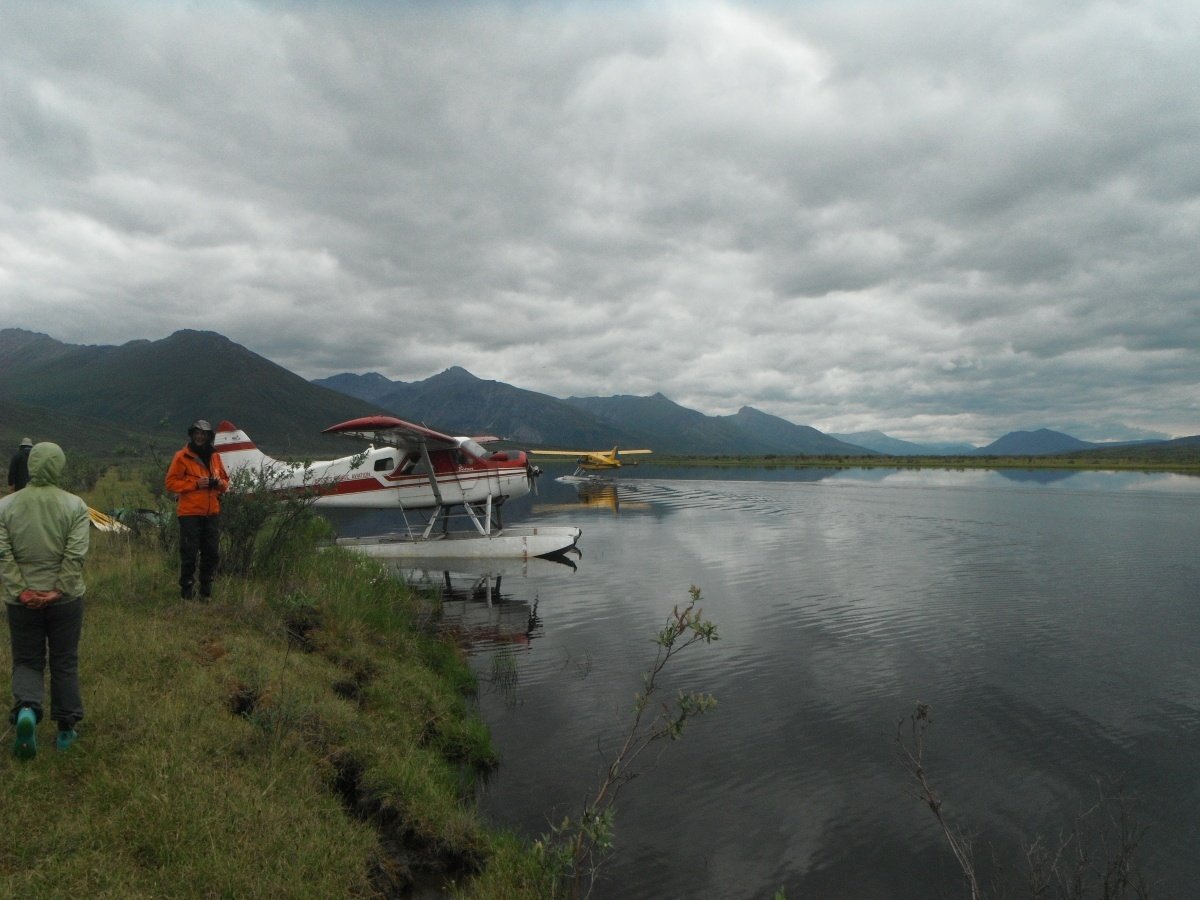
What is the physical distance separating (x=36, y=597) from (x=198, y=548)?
3710 millimetres

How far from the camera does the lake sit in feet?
18.4

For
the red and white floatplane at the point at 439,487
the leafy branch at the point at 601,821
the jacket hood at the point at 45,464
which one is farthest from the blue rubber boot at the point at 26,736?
the red and white floatplane at the point at 439,487

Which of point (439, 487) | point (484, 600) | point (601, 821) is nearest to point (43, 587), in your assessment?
point (601, 821)

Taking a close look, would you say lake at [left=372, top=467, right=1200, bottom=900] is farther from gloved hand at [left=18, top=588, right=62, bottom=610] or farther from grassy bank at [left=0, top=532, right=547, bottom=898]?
gloved hand at [left=18, top=588, right=62, bottom=610]

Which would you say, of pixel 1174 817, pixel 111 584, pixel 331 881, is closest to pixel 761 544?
pixel 1174 817

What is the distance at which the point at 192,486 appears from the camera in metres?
7.99

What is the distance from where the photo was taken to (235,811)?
4109mm

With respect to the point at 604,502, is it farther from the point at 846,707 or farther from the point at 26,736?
the point at 26,736

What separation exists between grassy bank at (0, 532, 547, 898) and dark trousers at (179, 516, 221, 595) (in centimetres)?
26

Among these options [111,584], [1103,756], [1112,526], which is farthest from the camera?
[1112,526]

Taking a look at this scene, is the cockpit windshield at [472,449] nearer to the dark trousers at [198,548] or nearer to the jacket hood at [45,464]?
the dark trousers at [198,548]

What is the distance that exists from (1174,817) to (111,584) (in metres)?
11.7

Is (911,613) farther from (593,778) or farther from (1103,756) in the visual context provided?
(593,778)

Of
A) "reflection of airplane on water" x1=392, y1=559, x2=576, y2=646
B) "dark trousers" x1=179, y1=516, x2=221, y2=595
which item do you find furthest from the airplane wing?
"dark trousers" x1=179, y1=516, x2=221, y2=595
